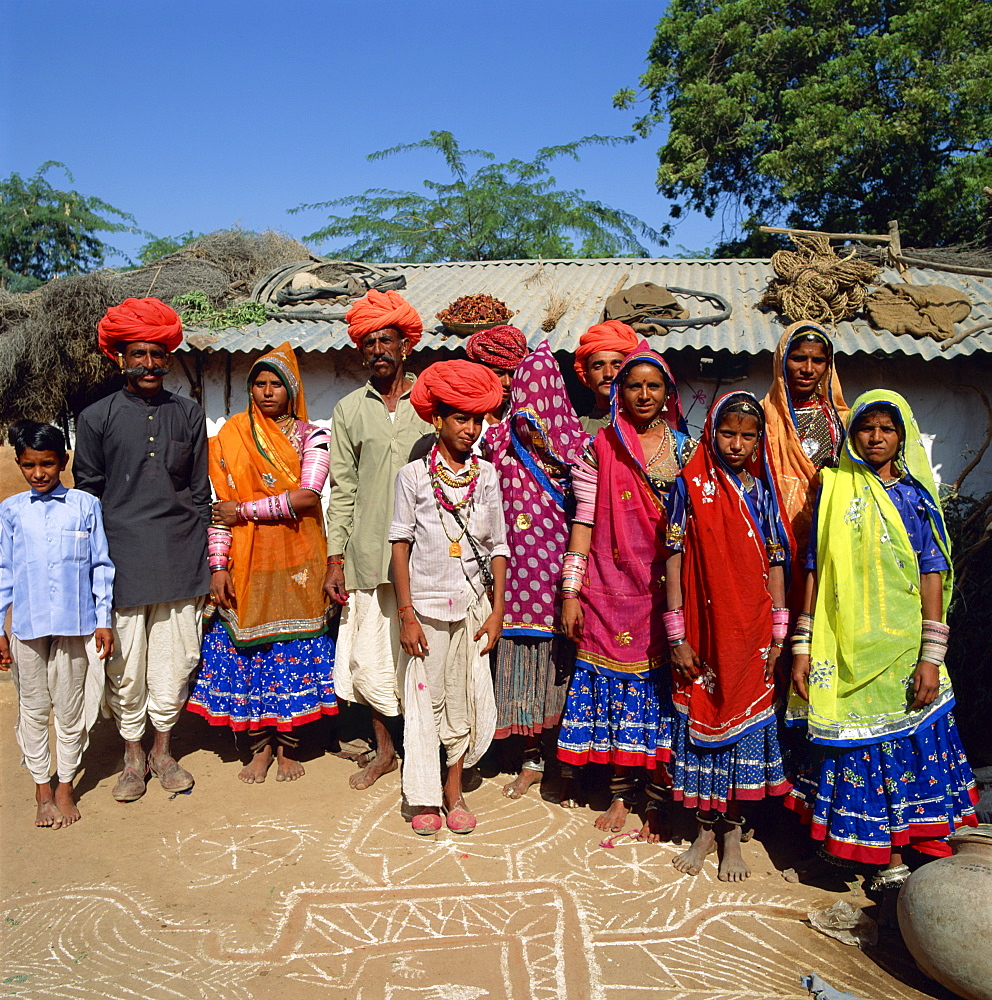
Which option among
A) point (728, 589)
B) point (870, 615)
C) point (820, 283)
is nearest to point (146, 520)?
point (728, 589)

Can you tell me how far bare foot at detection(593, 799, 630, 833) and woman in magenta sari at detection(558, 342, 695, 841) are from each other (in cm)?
12

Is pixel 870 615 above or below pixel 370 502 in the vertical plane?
below

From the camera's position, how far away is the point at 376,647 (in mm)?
4094

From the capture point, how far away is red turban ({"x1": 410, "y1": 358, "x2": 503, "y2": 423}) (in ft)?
11.4

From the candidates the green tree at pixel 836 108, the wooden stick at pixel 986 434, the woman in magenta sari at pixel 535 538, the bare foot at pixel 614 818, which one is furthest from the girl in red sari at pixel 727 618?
the green tree at pixel 836 108

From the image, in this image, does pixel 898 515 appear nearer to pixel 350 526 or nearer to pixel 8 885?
pixel 350 526

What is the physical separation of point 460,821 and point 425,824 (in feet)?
0.51

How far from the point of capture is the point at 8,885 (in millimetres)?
3297

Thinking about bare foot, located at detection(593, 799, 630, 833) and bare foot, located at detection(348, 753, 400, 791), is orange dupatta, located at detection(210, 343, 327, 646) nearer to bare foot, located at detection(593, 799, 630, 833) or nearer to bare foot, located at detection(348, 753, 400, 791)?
bare foot, located at detection(348, 753, 400, 791)

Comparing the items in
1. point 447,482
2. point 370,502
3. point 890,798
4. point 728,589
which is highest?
point 447,482

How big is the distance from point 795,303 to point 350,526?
4.42m

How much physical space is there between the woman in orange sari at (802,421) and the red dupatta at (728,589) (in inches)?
8.7

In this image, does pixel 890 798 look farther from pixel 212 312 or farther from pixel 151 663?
pixel 212 312

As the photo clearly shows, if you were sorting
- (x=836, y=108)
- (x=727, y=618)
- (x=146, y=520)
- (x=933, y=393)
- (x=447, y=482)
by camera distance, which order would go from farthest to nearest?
1. (x=836, y=108)
2. (x=933, y=393)
3. (x=146, y=520)
4. (x=447, y=482)
5. (x=727, y=618)
